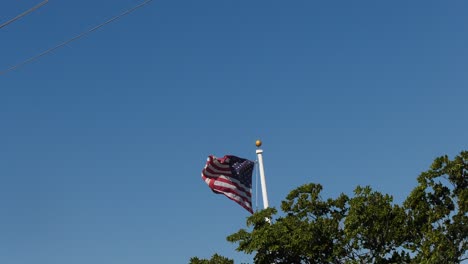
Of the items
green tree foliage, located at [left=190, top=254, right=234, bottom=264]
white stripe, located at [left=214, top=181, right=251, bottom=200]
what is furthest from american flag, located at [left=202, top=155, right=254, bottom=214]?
green tree foliage, located at [left=190, top=254, right=234, bottom=264]

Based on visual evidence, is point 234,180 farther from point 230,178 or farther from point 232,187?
point 232,187

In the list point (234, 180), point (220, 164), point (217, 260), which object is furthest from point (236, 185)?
point (217, 260)

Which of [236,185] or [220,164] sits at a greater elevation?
[220,164]

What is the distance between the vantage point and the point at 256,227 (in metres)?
38.3

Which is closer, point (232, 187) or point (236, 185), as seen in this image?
point (232, 187)

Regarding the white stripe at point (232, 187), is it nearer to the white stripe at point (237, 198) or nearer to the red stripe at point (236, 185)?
the red stripe at point (236, 185)

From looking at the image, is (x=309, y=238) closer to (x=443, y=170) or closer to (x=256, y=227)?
(x=256, y=227)

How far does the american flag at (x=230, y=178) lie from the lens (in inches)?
1586

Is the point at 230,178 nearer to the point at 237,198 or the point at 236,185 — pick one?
the point at 236,185

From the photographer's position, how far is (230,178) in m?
40.9

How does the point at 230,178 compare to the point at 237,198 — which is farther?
the point at 230,178

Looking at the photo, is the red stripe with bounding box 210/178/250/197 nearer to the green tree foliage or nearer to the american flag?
the american flag

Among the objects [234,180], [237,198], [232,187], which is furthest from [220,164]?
[237,198]

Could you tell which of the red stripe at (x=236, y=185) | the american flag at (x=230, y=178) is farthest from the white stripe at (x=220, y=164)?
the red stripe at (x=236, y=185)
